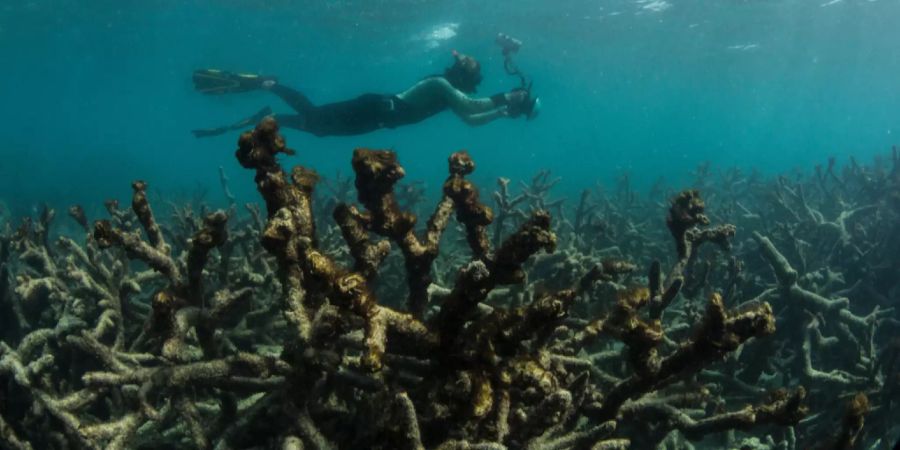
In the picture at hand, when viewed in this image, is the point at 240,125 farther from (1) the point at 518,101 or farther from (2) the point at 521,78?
(2) the point at 521,78

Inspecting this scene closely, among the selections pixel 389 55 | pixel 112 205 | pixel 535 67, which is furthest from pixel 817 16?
pixel 112 205

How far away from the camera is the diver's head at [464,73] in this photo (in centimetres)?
1092

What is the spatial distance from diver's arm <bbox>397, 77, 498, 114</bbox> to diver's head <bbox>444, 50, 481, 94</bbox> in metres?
0.49

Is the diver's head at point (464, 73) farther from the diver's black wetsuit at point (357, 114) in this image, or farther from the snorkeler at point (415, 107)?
the diver's black wetsuit at point (357, 114)

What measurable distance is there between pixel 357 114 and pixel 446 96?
170 cm

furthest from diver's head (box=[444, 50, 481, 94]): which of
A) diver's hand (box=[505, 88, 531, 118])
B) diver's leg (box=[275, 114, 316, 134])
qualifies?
diver's leg (box=[275, 114, 316, 134])

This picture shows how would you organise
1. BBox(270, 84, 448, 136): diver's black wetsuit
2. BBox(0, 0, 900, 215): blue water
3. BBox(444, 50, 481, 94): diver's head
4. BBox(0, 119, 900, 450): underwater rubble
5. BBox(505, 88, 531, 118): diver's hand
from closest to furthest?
1. BBox(0, 119, 900, 450): underwater rubble
2. BBox(505, 88, 531, 118): diver's hand
3. BBox(270, 84, 448, 136): diver's black wetsuit
4. BBox(444, 50, 481, 94): diver's head
5. BBox(0, 0, 900, 215): blue water

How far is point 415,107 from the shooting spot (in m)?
10.7

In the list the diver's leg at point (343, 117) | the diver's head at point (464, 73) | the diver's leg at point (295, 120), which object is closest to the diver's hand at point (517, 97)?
the diver's head at point (464, 73)

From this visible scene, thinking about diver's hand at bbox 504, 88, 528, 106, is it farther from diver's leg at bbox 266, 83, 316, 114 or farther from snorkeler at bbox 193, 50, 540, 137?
diver's leg at bbox 266, 83, 316, 114

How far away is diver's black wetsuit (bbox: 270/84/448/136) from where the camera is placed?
10258 millimetres

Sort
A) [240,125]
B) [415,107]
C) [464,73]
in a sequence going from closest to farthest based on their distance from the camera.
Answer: [415,107], [464,73], [240,125]

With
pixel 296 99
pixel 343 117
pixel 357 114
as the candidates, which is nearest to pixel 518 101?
pixel 357 114

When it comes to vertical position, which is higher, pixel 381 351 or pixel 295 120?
pixel 381 351
